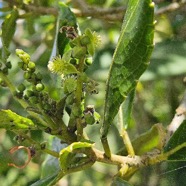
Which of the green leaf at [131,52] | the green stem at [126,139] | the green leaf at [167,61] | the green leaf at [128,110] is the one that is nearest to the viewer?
the green leaf at [131,52]

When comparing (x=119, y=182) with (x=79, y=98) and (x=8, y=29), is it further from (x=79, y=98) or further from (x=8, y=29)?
(x=8, y=29)

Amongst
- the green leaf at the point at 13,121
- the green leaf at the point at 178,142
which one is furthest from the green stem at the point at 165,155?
the green leaf at the point at 13,121

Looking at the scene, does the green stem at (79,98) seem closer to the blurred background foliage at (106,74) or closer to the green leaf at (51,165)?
the green leaf at (51,165)

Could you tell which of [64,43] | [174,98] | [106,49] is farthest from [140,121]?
[64,43]

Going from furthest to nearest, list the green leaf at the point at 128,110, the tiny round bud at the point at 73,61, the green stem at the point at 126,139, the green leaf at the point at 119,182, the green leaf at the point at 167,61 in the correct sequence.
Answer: the green leaf at the point at 167,61, the green leaf at the point at 128,110, the green stem at the point at 126,139, the green leaf at the point at 119,182, the tiny round bud at the point at 73,61

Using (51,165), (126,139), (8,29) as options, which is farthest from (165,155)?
(8,29)

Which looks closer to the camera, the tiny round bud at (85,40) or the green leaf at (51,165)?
the tiny round bud at (85,40)

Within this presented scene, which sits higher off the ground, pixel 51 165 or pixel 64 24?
pixel 64 24
